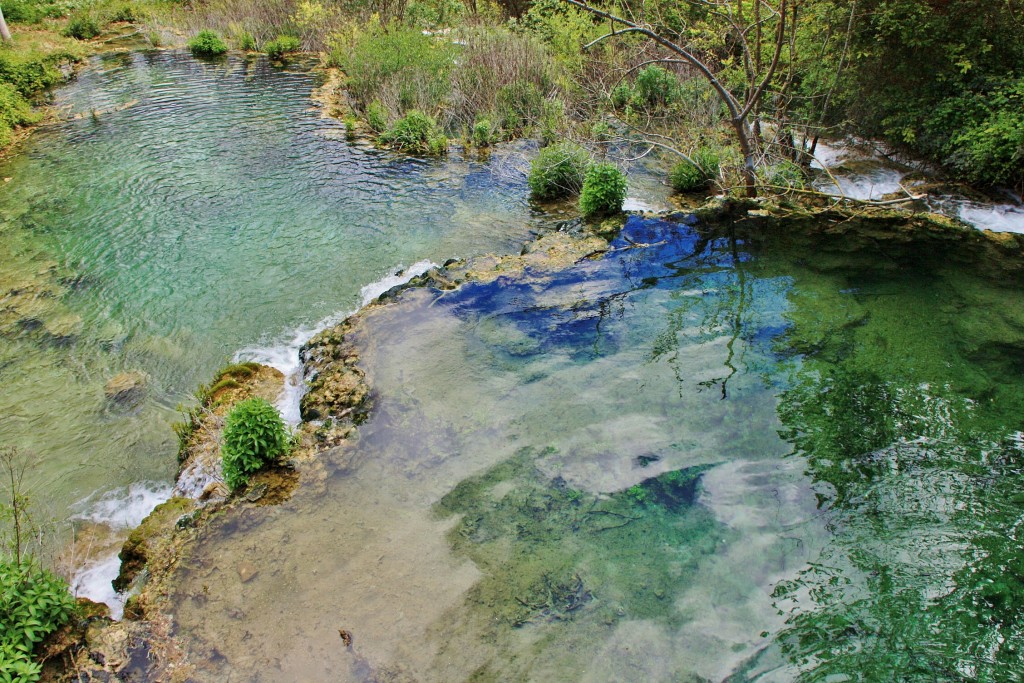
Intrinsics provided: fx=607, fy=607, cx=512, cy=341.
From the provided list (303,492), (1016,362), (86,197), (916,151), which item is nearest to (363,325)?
(303,492)

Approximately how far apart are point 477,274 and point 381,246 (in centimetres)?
281

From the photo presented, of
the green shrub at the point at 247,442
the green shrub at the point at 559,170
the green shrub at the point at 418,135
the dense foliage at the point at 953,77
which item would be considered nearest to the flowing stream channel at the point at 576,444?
the green shrub at the point at 247,442

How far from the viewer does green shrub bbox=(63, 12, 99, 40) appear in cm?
2691

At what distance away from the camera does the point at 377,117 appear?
670 inches

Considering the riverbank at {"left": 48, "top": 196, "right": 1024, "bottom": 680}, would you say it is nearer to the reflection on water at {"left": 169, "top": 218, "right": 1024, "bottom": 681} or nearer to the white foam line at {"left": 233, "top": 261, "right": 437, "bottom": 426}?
the reflection on water at {"left": 169, "top": 218, "right": 1024, "bottom": 681}

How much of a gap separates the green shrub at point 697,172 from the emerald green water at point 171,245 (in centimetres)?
336

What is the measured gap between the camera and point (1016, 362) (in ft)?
24.5

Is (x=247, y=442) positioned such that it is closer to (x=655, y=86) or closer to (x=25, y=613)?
(x=25, y=613)

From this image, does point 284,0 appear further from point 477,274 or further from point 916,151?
point 916,151

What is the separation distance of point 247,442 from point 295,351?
9.73 ft

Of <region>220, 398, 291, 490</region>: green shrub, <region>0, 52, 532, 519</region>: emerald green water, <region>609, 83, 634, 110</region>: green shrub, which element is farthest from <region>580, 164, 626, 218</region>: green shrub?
<region>220, 398, 291, 490</region>: green shrub

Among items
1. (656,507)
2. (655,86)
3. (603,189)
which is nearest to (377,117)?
(655,86)

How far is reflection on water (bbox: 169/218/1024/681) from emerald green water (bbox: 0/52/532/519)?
8.83 ft

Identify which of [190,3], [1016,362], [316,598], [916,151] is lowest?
[316,598]
